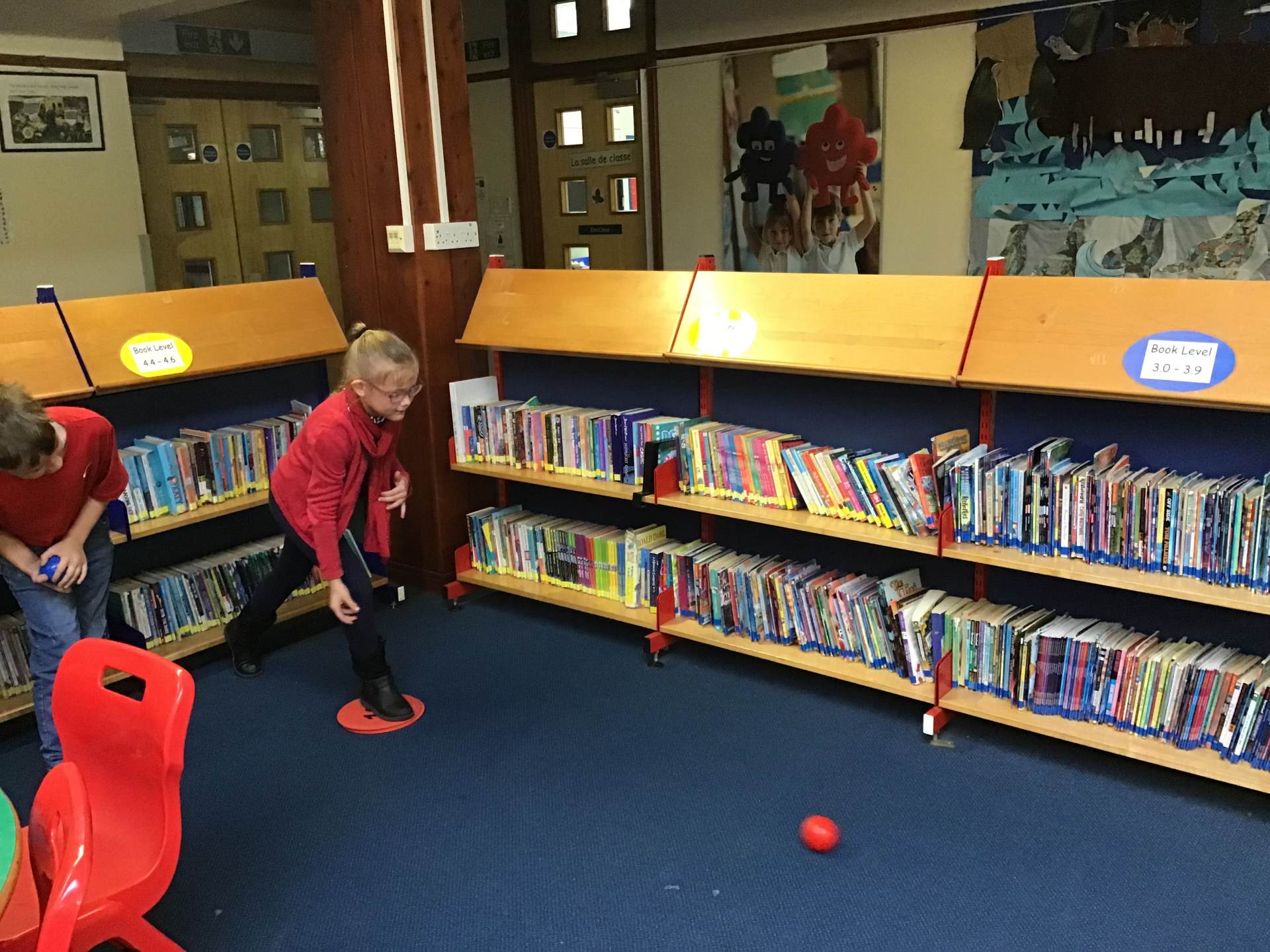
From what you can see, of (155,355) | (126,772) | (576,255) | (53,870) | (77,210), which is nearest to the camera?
(53,870)

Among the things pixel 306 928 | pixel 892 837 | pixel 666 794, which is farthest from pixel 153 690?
pixel 892 837

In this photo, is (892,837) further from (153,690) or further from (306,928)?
(153,690)

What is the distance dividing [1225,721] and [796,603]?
128 centimetres

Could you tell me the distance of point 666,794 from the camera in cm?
295

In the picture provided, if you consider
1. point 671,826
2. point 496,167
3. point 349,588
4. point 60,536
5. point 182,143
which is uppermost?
point 182,143

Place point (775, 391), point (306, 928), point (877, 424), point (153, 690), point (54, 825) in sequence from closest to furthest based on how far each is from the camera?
point (54, 825), point (153, 690), point (306, 928), point (877, 424), point (775, 391)

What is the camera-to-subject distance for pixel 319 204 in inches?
287

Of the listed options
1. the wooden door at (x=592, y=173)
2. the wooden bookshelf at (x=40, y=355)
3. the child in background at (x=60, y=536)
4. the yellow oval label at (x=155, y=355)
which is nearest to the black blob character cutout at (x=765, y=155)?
the wooden door at (x=592, y=173)

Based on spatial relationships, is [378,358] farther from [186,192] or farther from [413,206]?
[186,192]

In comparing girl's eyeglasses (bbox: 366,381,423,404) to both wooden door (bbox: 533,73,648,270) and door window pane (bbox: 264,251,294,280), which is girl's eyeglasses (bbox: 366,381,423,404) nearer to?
wooden door (bbox: 533,73,648,270)

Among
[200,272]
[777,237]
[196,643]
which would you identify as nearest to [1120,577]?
[196,643]

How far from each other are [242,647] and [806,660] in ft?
6.72

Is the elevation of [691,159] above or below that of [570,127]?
below

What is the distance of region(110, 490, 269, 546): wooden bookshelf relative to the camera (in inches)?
141
